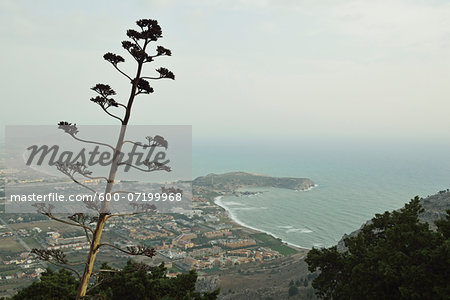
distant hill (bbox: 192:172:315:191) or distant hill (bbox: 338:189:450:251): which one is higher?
distant hill (bbox: 338:189:450:251)

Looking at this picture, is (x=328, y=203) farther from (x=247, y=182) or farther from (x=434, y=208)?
(x=434, y=208)

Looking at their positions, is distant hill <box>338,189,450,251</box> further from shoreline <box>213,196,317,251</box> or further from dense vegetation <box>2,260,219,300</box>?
dense vegetation <box>2,260,219,300</box>

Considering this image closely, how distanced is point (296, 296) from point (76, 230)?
26.5m

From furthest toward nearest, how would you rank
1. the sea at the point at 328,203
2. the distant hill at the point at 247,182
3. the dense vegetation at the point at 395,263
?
the distant hill at the point at 247,182
the sea at the point at 328,203
the dense vegetation at the point at 395,263

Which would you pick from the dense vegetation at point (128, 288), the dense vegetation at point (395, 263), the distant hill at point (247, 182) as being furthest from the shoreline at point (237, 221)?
the dense vegetation at point (128, 288)

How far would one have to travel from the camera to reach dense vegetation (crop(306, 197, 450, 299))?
5.98 m

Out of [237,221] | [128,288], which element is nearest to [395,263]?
[128,288]

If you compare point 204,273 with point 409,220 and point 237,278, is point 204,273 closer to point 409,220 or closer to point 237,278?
point 237,278

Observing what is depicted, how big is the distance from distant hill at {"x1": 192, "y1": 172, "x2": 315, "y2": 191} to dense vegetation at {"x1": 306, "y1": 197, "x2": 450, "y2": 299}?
2366 inches

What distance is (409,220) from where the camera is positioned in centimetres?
795

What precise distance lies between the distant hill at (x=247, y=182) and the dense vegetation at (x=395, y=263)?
60107mm

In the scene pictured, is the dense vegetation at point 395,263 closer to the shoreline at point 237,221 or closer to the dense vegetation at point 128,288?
the dense vegetation at point 128,288

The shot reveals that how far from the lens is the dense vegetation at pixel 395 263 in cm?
598

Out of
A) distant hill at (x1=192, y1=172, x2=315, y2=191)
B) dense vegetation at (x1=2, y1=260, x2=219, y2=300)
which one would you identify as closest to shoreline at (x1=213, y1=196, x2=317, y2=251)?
distant hill at (x1=192, y1=172, x2=315, y2=191)
